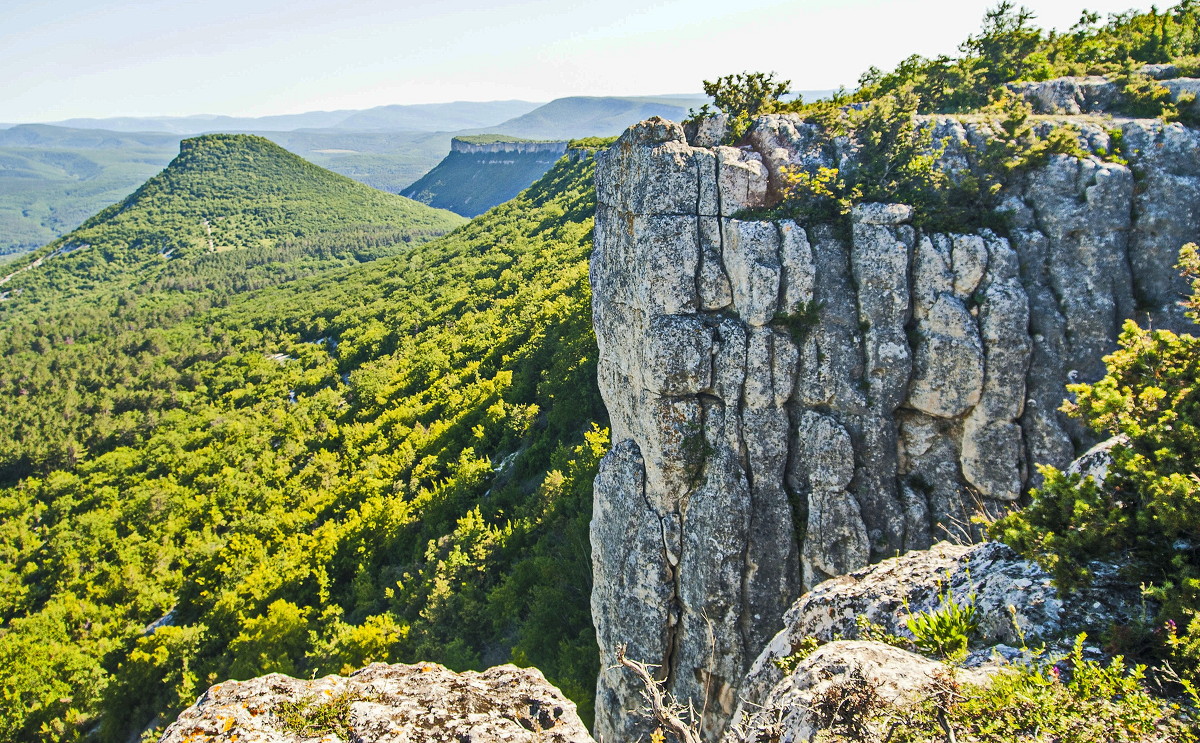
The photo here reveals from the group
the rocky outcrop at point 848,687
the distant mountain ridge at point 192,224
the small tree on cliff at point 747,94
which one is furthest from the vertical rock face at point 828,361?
the distant mountain ridge at point 192,224

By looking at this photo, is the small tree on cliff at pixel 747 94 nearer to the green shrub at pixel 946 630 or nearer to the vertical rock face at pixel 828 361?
the vertical rock face at pixel 828 361

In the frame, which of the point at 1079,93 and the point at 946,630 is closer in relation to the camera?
the point at 946,630

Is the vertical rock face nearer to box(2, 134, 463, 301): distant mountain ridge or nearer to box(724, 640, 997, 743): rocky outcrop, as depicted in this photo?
box(724, 640, 997, 743): rocky outcrop

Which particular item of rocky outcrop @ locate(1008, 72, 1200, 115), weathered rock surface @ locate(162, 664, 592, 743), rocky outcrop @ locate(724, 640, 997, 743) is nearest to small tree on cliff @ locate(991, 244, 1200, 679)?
rocky outcrop @ locate(724, 640, 997, 743)

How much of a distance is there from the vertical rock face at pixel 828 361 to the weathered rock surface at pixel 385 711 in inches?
433

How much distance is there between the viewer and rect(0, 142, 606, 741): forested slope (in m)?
35.5

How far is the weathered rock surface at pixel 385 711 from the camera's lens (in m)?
7.43

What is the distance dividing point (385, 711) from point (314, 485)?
56.1 meters

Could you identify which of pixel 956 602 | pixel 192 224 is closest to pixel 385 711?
pixel 956 602

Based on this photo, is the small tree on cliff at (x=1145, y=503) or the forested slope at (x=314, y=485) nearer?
the small tree on cliff at (x=1145, y=503)

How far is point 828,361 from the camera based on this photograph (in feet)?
65.5

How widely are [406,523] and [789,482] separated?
33.4 meters

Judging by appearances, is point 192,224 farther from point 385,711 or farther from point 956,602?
point 956,602

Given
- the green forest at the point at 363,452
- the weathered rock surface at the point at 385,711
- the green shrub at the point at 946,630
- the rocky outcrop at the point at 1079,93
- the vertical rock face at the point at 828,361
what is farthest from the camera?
the green forest at the point at 363,452
